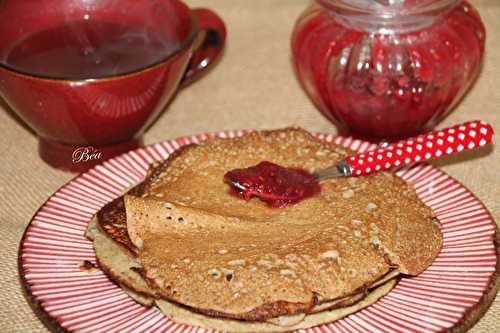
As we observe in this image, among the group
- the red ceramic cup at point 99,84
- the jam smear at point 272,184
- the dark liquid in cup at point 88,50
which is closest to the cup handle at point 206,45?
the red ceramic cup at point 99,84

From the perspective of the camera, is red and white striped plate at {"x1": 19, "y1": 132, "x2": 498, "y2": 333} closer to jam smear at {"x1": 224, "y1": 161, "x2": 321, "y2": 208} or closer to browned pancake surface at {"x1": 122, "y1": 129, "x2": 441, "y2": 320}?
browned pancake surface at {"x1": 122, "y1": 129, "x2": 441, "y2": 320}

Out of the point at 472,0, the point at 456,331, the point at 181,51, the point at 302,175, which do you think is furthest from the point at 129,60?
the point at 472,0

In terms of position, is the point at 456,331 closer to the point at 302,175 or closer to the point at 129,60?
the point at 302,175

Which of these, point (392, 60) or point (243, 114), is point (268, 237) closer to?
point (392, 60)

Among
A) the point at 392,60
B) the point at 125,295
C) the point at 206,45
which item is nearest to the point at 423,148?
the point at 392,60

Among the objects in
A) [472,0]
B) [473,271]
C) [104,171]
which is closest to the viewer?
[473,271]

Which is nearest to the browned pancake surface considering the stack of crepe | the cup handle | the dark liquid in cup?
the stack of crepe
